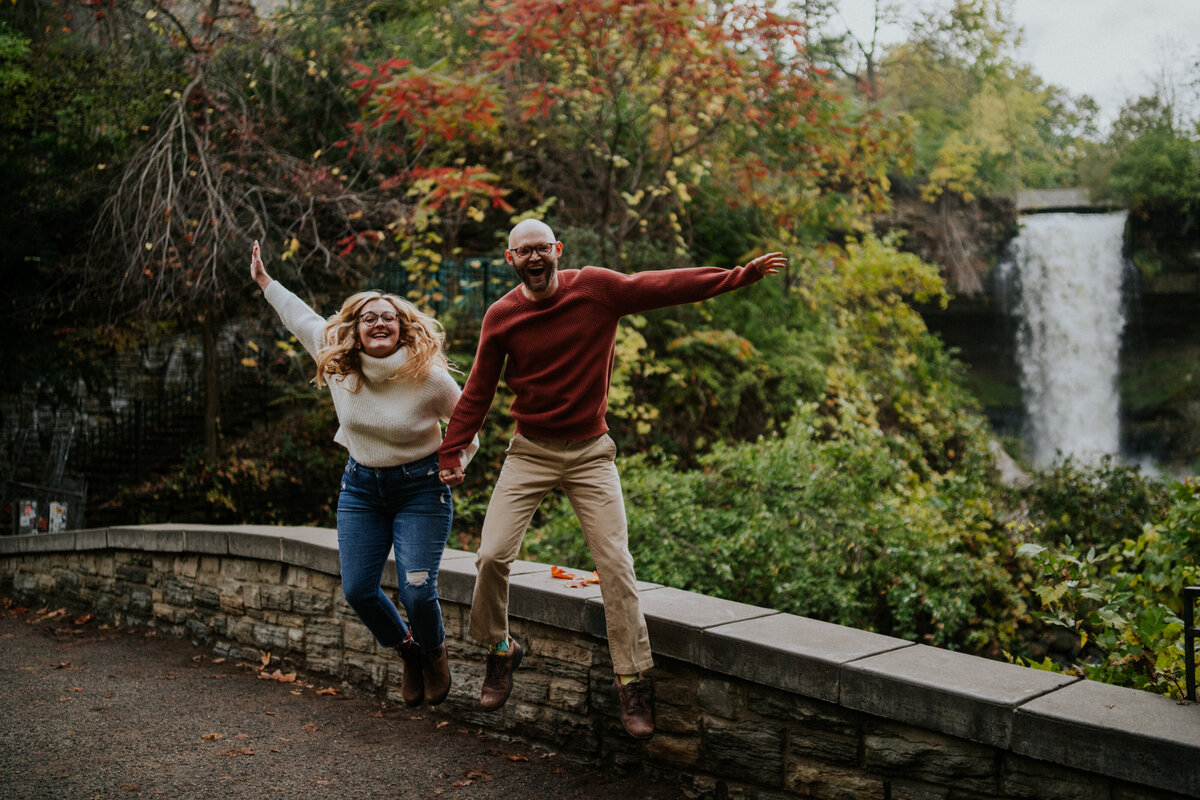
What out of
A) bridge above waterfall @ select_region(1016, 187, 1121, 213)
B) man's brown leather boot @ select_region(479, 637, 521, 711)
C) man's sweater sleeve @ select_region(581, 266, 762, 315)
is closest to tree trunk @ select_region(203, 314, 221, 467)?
man's brown leather boot @ select_region(479, 637, 521, 711)

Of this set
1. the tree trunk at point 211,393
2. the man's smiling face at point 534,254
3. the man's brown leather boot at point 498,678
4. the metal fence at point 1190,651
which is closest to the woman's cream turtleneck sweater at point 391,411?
the man's smiling face at point 534,254

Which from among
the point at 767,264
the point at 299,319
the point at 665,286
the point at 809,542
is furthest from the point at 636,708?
the point at 809,542

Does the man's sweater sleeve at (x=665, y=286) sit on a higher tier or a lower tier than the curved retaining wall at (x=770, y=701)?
higher

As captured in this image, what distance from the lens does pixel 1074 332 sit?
61.5ft

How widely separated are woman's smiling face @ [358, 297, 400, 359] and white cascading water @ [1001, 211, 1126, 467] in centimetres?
1750

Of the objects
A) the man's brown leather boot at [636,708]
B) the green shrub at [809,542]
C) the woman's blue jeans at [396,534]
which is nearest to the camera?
the man's brown leather boot at [636,708]

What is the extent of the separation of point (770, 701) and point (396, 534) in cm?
162

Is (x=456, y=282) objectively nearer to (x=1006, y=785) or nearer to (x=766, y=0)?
(x=766, y=0)

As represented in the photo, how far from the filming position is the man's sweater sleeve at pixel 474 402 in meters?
3.67

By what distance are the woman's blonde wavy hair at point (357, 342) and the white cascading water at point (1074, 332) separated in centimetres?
1738

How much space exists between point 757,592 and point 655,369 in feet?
11.1

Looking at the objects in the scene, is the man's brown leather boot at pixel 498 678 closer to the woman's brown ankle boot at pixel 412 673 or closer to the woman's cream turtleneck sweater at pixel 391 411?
the woman's brown ankle boot at pixel 412 673

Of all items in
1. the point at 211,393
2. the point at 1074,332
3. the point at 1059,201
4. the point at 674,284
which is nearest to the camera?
the point at 674,284

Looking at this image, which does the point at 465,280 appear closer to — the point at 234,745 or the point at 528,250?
the point at 234,745
